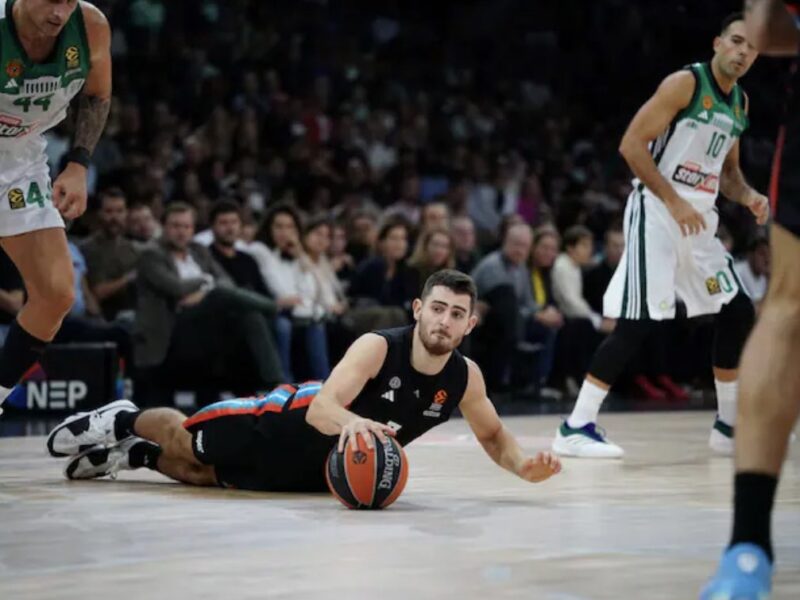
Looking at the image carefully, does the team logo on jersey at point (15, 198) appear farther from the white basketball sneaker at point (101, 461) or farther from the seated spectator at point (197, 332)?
the seated spectator at point (197, 332)

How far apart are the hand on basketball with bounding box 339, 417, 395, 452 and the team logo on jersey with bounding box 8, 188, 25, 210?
1406mm

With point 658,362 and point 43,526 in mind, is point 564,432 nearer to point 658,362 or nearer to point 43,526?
point 43,526

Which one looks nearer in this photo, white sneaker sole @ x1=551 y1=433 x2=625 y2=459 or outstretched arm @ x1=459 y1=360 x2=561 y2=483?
outstretched arm @ x1=459 y1=360 x2=561 y2=483

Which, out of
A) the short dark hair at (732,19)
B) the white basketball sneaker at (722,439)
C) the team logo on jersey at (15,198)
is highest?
the short dark hair at (732,19)

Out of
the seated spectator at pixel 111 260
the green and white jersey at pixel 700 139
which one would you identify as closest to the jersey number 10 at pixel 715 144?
the green and white jersey at pixel 700 139

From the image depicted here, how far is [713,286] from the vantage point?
6141 mm

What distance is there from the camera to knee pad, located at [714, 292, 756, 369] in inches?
244

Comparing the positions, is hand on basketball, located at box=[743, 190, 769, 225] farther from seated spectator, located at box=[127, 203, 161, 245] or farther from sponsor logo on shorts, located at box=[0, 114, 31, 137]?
seated spectator, located at box=[127, 203, 161, 245]

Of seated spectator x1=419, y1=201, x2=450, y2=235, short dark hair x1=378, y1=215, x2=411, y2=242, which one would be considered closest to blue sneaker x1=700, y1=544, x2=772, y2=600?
short dark hair x1=378, y1=215, x2=411, y2=242

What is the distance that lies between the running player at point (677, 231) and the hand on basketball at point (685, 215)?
0.11 feet

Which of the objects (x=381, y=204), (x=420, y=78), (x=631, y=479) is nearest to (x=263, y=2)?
(x=420, y=78)

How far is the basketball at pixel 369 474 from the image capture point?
4152 mm

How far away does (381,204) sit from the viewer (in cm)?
1301

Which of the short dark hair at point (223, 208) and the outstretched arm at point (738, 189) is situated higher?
the outstretched arm at point (738, 189)
